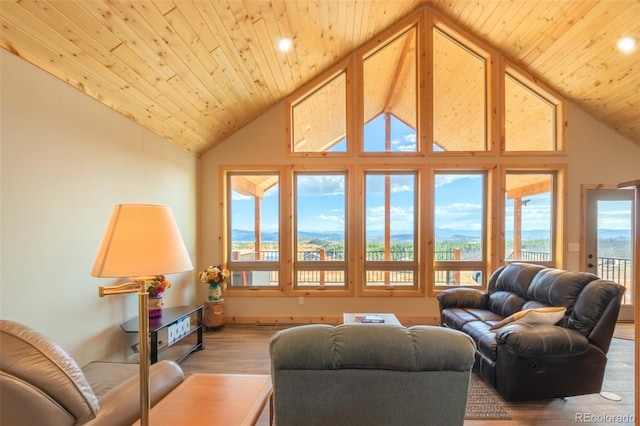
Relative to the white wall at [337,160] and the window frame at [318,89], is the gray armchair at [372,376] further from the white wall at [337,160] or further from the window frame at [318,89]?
the window frame at [318,89]

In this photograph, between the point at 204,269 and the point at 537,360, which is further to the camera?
the point at 204,269

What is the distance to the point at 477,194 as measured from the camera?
192 inches

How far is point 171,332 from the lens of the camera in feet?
10.2

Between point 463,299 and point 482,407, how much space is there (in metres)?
1.43

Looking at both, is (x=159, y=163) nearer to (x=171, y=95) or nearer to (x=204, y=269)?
(x=171, y=95)

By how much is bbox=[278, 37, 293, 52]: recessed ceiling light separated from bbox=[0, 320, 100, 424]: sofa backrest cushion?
3.24 meters

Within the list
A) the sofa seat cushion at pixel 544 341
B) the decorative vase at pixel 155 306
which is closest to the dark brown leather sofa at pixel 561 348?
the sofa seat cushion at pixel 544 341

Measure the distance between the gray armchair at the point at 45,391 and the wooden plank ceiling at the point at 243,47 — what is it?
5.90 feet

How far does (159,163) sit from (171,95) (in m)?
0.89

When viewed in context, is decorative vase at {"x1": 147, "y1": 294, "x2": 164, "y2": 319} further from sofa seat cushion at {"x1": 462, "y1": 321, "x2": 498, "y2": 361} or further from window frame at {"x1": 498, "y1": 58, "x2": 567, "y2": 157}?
window frame at {"x1": 498, "y1": 58, "x2": 567, "y2": 157}

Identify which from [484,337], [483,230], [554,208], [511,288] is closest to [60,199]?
[484,337]

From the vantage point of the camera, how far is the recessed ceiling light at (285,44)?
3.38 m

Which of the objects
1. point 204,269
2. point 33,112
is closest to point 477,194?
point 204,269

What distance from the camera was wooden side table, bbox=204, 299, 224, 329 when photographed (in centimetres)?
440
